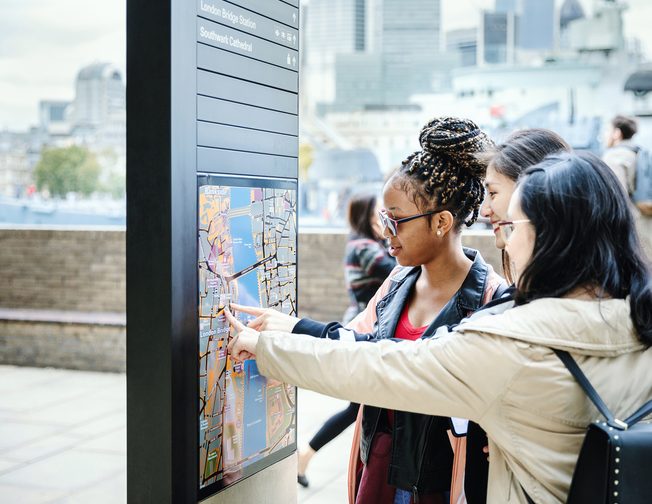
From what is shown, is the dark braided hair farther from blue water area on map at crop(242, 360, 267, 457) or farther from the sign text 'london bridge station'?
blue water area on map at crop(242, 360, 267, 457)

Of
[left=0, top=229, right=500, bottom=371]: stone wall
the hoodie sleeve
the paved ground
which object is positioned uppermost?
the hoodie sleeve

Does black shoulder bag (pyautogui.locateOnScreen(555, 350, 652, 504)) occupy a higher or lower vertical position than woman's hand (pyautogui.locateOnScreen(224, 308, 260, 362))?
lower

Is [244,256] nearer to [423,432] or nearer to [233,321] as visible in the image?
[233,321]

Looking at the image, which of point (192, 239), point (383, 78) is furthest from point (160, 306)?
point (383, 78)

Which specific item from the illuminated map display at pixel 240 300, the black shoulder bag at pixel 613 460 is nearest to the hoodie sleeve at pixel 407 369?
the black shoulder bag at pixel 613 460

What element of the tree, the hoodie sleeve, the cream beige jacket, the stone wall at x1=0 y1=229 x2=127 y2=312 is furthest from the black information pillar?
the tree

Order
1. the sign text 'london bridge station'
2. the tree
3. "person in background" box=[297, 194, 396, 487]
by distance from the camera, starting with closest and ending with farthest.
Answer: the sign text 'london bridge station' → "person in background" box=[297, 194, 396, 487] → the tree

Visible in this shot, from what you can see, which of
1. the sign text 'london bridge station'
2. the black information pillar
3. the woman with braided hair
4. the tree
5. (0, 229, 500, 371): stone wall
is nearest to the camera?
the black information pillar

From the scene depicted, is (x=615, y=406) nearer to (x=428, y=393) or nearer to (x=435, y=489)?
(x=428, y=393)

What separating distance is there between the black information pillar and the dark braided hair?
1.84 ft

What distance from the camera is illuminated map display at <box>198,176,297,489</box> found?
1997 mm

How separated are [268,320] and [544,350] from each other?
2.62 ft

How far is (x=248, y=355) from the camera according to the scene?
199cm

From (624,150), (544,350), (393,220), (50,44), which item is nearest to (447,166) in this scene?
(393,220)
